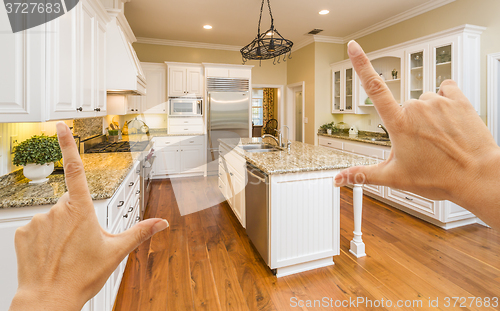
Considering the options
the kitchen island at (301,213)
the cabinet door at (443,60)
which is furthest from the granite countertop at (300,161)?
the cabinet door at (443,60)

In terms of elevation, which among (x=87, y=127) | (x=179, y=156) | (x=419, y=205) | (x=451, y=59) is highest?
(x=451, y=59)

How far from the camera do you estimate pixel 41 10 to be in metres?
1.35

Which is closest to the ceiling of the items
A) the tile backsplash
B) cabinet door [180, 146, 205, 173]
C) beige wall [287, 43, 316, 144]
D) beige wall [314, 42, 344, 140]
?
beige wall [314, 42, 344, 140]

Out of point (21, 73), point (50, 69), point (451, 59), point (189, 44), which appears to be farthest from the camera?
point (189, 44)

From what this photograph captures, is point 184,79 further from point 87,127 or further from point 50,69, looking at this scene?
point 50,69

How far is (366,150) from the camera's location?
4039 mm

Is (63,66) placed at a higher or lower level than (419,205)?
higher

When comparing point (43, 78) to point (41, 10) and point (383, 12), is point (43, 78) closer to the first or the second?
point (41, 10)

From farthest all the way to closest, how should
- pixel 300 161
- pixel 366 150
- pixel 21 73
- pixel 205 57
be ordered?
pixel 205 57, pixel 366 150, pixel 300 161, pixel 21 73

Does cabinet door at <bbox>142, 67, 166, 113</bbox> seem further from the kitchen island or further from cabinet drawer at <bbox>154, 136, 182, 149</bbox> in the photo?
the kitchen island

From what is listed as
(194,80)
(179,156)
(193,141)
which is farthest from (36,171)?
(194,80)

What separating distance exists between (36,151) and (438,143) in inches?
74.5

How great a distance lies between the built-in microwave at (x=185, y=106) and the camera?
17.9ft

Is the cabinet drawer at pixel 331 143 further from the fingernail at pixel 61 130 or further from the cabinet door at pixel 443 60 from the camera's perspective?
the fingernail at pixel 61 130
